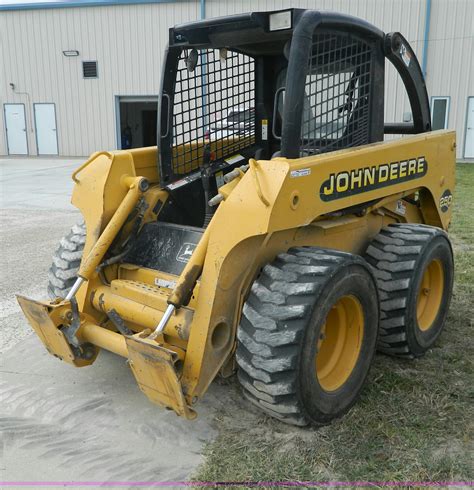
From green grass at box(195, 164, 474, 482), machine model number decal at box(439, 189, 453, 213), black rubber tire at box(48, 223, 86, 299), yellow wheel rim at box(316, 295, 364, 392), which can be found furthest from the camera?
machine model number decal at box(439, 189, 453, 213)

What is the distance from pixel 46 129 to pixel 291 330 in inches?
792

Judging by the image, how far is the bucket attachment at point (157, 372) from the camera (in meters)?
2.51

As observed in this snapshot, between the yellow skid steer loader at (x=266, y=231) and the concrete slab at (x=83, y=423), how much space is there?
0.31 meters

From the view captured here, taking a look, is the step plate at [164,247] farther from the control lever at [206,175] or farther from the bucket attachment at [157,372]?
the bucket attachment at [157,372]

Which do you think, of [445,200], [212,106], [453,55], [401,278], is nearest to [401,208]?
[445,200]

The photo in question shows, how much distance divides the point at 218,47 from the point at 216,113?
57 centimetres

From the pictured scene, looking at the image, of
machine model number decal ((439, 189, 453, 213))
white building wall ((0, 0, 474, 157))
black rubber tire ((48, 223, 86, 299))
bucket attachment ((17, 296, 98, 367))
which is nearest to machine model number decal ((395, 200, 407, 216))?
machine model number decal ((439, 189, 453, 213))

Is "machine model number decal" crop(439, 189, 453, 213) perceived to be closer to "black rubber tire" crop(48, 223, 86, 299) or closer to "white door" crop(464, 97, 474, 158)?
"black rubber tire" crop(48, 223, 86, 299)

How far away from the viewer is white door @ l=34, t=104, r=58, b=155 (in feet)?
67.9

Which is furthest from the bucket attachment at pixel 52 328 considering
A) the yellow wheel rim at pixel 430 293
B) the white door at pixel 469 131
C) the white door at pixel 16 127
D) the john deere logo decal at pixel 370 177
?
the white door at pixel 16 127

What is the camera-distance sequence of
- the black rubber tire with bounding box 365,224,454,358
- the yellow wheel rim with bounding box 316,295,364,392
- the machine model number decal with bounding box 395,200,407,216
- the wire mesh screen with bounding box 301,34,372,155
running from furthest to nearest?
the machine model number decal with bounding box 395,200,407,216
the black rubber tire with bounding box 365,224,454,358
the wire mesh screen with bounding box 301,34,372,155
the yellow wheel rim with bounding box 316,295,364,392

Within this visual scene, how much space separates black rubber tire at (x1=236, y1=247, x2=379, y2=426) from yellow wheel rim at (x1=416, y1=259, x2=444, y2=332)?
1326 mm

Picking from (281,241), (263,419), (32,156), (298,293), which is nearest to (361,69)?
(281,241)

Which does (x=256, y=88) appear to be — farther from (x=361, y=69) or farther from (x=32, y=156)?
(x=32, y=156)
